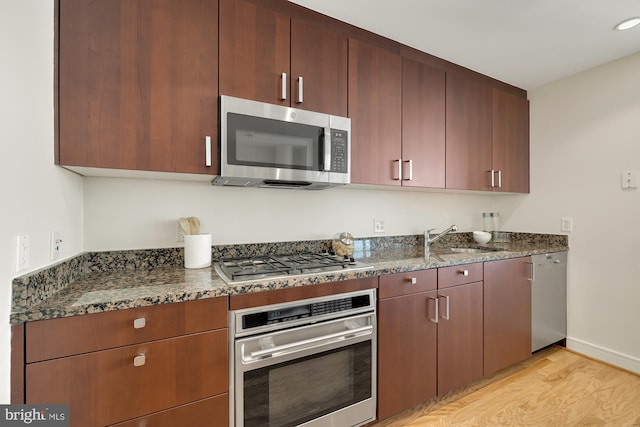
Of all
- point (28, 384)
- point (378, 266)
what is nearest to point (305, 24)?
point (378, 266)

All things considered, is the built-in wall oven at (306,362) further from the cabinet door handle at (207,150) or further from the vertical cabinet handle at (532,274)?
the vertical cabinet handle at (532,274)

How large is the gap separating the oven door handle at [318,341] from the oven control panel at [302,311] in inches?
4.1

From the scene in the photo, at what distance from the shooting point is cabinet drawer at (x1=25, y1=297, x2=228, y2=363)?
92 centimetres

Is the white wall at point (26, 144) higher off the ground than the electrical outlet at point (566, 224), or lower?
higher

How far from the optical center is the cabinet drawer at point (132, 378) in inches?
36.9

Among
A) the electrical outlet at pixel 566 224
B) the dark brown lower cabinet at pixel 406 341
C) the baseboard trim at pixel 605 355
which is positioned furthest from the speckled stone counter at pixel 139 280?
the baseboard trim at pixel 605 355

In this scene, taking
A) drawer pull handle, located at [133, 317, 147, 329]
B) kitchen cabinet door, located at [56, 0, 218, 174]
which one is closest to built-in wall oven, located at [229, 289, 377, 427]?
drawer pull handle, located at [133, 317, 147, 329]

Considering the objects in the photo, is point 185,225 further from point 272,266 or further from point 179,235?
point 272,266

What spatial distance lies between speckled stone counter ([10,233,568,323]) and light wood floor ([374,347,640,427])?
0.88 m

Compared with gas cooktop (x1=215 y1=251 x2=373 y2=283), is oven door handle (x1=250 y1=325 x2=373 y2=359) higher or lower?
lower

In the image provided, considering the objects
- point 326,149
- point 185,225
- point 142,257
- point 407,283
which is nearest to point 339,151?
point 326,149

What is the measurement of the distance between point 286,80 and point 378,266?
1.12 m

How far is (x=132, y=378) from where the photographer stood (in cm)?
103

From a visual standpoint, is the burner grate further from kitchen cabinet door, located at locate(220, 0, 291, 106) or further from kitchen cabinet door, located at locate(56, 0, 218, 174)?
kitchen cabinet door, located at locate(220, 0, 291, 106)
